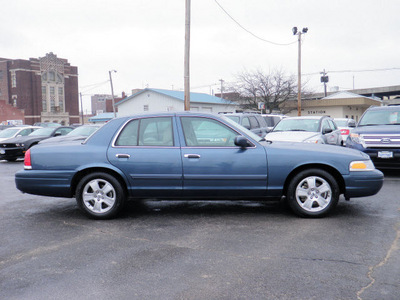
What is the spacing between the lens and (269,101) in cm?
4247

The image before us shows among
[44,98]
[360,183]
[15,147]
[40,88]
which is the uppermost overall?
[40,88]

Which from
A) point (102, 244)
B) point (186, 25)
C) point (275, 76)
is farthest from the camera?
point (275, 76)

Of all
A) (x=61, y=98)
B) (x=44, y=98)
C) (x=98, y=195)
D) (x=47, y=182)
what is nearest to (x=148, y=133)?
(x=98, y=195)

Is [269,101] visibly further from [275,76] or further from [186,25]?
[186,25]

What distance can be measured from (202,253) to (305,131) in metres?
8.08

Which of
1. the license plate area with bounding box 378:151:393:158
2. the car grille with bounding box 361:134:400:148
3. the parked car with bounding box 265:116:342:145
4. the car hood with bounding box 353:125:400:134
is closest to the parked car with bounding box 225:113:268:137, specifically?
the parked car with bounding box 265:116:342:145

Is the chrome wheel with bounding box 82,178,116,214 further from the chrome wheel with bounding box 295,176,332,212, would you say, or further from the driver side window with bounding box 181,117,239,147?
the chrome wheel with bounding box 295,176,332,212

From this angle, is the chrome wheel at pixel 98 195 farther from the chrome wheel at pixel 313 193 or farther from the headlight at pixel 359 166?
the headlight at pixel 359 166

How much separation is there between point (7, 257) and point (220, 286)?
2.40 m

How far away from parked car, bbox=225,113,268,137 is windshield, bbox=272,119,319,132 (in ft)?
5.35

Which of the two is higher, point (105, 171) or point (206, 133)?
point (206, 133)

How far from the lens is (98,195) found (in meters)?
5.76

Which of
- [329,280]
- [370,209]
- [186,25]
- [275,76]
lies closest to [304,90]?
[275,76]

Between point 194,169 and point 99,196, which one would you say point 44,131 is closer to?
point 99,196
